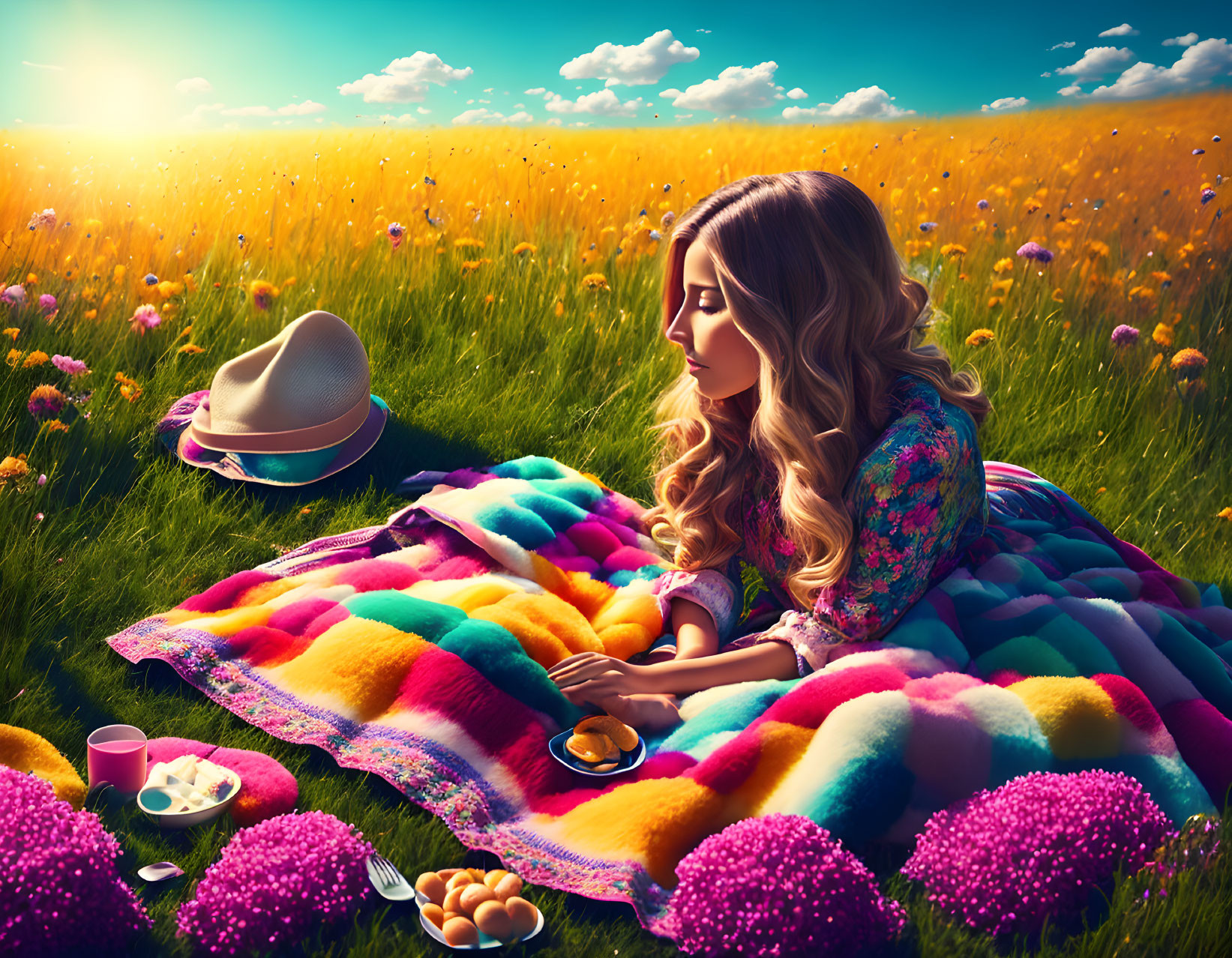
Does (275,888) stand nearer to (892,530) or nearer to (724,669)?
(724,669)

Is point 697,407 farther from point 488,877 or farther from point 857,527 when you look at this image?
point 488,877

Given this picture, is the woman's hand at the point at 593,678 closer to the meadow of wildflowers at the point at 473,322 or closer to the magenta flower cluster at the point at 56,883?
the meadow of wildflowers at the point at 473,322

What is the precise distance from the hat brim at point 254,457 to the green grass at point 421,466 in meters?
0.05

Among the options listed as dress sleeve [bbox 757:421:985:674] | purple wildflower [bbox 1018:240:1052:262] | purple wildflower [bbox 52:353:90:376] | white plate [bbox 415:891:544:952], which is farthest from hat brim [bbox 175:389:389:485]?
purple wildflower [bbox 1018:240:1052:262]

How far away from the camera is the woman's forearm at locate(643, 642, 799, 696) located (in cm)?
237

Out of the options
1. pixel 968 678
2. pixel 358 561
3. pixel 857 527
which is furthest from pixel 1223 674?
pixel 358 561

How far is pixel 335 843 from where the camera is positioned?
1.76 m

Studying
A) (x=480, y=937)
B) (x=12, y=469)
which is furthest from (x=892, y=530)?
(x=12, y=469)

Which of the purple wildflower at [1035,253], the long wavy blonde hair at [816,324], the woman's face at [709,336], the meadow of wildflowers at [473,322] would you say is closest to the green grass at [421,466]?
the meadow of wildflowers at [473,322]

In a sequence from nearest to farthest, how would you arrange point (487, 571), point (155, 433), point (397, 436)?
point (487, 571) → point (155, 433) → point (397, 436)

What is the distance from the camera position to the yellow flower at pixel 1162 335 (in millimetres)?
4461

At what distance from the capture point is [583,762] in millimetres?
2148

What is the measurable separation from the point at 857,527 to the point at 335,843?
136cm

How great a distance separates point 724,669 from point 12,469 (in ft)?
7.80
